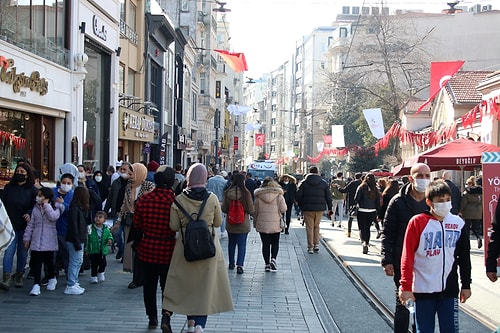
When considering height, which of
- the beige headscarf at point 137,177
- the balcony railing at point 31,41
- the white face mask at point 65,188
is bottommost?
the white face mask at point 65,188

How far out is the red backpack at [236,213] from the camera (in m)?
11.3

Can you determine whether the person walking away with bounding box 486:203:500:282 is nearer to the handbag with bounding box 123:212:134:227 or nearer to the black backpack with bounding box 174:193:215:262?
the black backpack with bounding box 174:193:215:262

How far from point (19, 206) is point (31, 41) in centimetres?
804

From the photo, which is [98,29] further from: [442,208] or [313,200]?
[442,208]

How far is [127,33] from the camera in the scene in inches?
1071

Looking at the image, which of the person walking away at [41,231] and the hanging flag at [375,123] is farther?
the hanging flag at [375,123]

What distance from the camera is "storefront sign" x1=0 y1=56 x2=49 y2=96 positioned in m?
14.0

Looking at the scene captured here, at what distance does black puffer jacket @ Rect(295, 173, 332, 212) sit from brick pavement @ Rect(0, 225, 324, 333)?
3429 millimetres

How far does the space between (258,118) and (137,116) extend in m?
119

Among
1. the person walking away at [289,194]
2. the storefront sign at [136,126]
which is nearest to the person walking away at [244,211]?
the person walking away at [289,194]

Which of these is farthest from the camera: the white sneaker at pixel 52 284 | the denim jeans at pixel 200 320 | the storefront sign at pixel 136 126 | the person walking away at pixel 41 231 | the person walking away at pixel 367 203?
the storefront sign at pixel 136 126

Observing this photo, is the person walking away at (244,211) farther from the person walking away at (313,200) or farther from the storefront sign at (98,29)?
the storefront sign at (98,29)

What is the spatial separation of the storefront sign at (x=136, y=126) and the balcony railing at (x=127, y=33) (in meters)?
3.06

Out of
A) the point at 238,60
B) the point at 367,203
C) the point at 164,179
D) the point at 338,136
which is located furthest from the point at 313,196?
the point at 338,136
